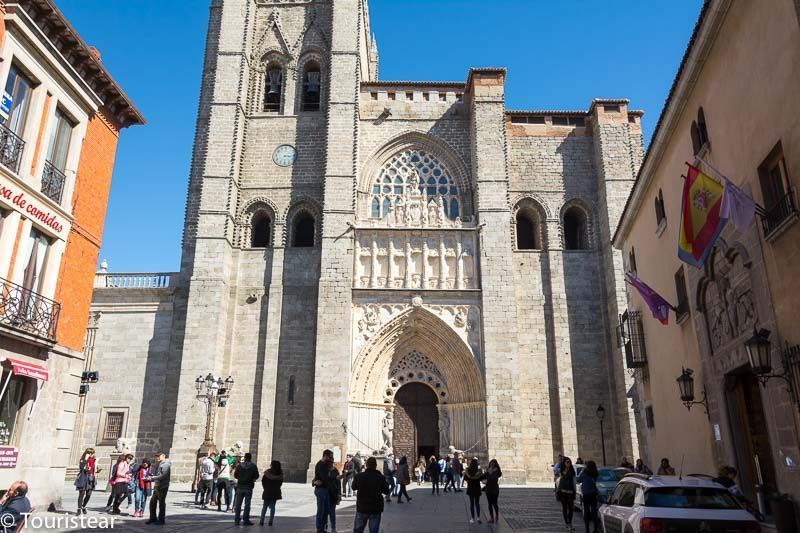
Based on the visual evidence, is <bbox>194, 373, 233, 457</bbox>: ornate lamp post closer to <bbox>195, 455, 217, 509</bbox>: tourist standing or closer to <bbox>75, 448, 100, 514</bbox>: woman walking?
<bbox>195, 455, 217, 509</bbox>: tourist standing

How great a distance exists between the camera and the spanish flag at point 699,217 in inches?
324

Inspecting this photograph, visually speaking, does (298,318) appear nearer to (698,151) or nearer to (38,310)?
(38,310)

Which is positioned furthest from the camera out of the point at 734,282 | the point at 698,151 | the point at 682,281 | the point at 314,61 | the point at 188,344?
the point at 314,61

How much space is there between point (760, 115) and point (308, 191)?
54.9ft

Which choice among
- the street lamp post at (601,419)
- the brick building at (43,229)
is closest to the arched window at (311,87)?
the brick building at (43,229)

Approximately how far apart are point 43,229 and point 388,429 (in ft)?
42.0

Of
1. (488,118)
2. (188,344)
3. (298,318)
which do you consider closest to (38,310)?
(188,344)

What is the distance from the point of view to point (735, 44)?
8.52 meters

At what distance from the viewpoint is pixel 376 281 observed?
2088cm

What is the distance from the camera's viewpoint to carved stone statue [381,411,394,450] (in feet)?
65.8

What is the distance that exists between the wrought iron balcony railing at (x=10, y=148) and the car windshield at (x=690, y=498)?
34.7ft

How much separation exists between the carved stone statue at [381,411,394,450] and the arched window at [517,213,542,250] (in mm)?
8077

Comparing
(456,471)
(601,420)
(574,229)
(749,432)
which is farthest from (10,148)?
(574,229)

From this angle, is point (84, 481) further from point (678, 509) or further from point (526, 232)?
point (526, 232)
